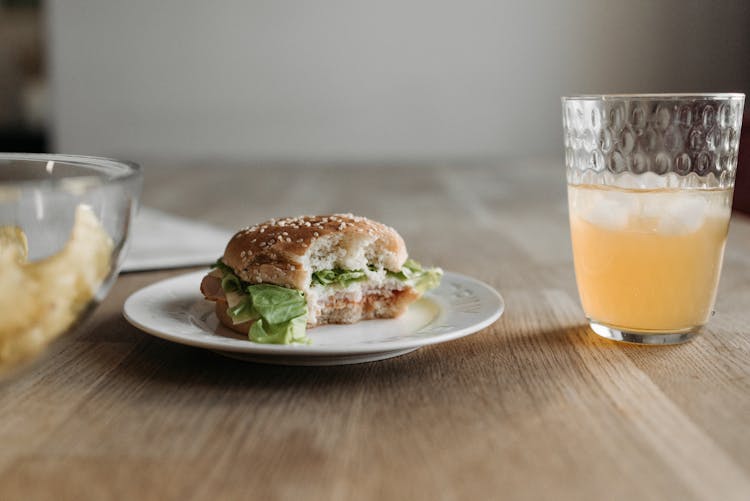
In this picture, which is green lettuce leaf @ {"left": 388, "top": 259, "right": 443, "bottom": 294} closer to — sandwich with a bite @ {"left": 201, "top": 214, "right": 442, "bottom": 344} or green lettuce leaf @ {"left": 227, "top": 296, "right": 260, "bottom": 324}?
sandwich with a bite @ {"left": 201, "top": 214, "right": 442, "bottom": 344}

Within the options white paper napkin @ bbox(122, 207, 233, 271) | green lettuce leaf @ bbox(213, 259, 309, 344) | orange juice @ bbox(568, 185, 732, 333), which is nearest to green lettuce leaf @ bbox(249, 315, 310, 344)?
green lettuce leaf @ bbox(213, 259, 309, 344)

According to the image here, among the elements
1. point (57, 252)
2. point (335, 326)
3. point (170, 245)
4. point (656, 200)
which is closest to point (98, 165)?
point (57, 252)

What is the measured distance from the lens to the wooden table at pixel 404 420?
0.67 m

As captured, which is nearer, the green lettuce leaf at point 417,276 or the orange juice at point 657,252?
the orange juice at point 657,252

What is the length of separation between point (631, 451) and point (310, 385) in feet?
1.12

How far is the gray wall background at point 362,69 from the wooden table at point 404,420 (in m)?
4.25

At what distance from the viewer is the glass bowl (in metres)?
0.72

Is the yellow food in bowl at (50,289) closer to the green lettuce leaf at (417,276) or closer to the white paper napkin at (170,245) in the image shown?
the green lettuce leaf at (417,276)

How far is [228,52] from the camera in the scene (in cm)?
541

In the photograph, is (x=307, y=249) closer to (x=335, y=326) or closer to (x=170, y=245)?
(x=335, y=326)

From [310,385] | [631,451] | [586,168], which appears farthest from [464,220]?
[631,451]

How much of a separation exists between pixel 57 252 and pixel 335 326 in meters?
0.44

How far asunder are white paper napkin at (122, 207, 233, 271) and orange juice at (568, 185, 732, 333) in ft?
2.77

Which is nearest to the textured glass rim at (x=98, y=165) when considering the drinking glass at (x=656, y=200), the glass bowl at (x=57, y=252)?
the glass bowl at (x=57, y=252)
